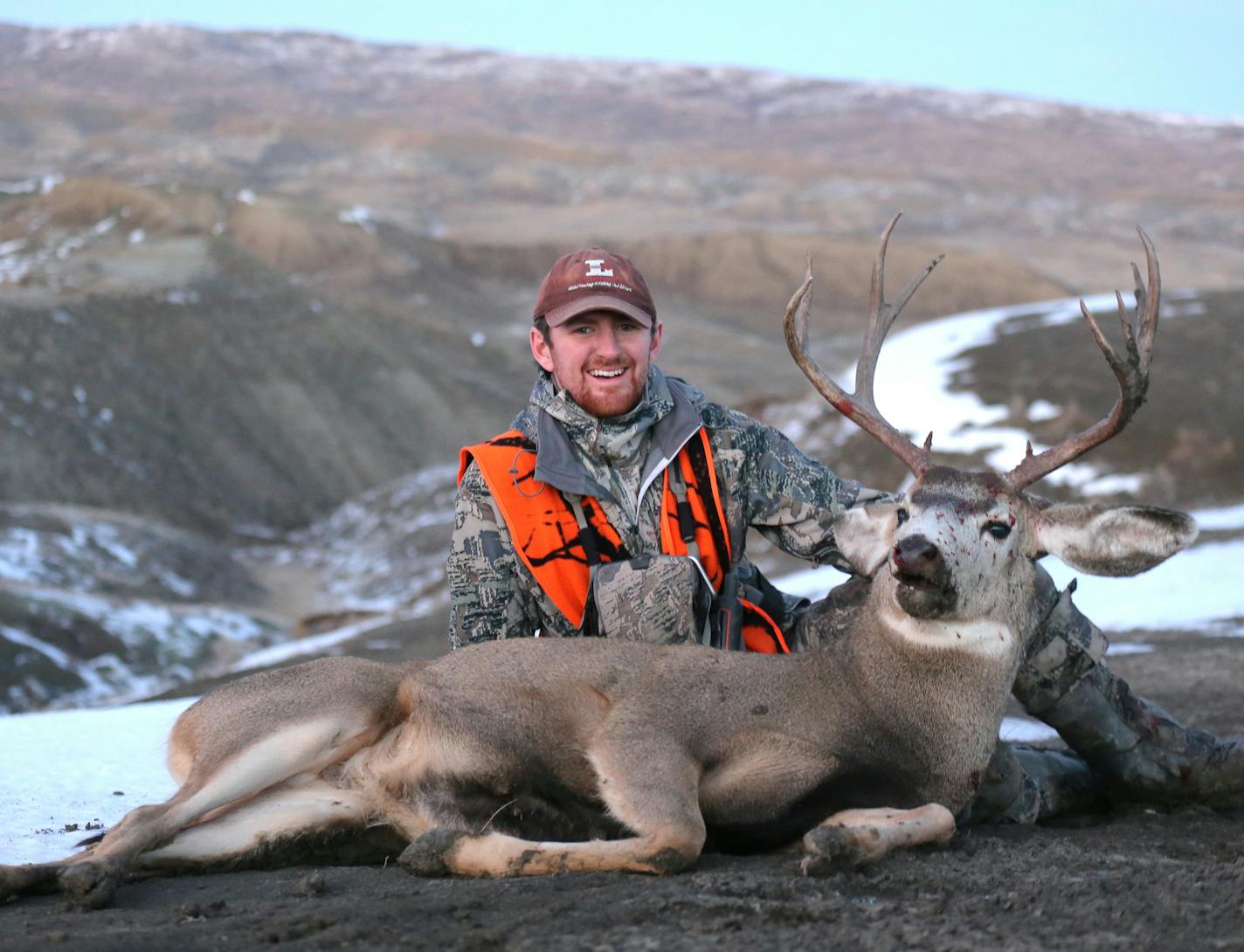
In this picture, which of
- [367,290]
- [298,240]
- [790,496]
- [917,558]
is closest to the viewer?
[917,558]

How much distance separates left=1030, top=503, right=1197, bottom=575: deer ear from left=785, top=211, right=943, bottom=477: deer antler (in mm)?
537

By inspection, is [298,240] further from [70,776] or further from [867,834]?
[867,834]

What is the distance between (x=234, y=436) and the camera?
1242 inches

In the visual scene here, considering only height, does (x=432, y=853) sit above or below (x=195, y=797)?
below

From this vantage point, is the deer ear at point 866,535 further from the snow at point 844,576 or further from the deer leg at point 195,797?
the snow at point 844,576

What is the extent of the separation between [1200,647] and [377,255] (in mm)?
40809

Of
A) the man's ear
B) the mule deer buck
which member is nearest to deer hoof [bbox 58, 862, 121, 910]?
the mule deer buck

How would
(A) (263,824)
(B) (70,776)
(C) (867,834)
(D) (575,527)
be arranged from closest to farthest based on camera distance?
(C) (867,834)
(A) (263,824)
(D) (575,527)
(B) (70,776)

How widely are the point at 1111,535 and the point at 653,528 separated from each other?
1659mm

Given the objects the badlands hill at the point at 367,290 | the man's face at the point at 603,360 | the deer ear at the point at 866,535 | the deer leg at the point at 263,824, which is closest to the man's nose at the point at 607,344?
the man's face at the point at 603,360

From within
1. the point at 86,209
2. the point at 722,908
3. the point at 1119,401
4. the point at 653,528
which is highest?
the point at 86,209

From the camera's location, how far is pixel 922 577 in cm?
485

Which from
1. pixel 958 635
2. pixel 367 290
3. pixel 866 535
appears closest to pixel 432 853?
pixel 958 635

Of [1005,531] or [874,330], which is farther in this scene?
[874,330]
